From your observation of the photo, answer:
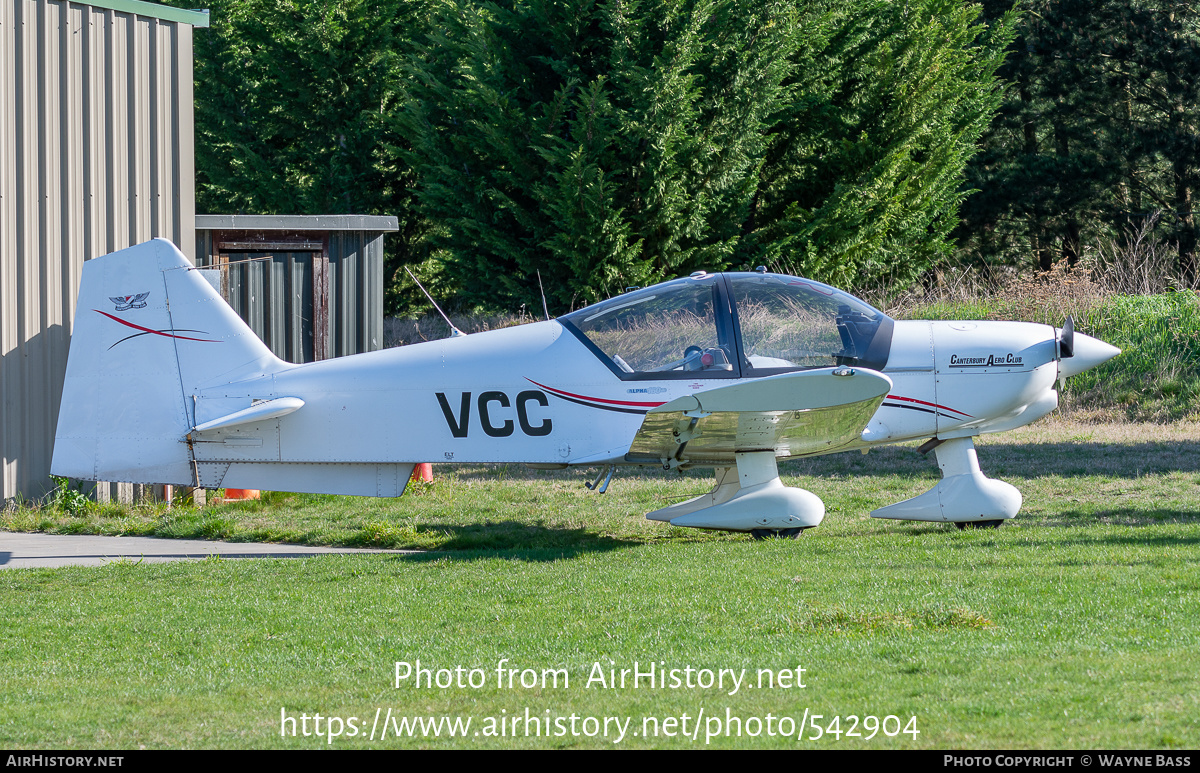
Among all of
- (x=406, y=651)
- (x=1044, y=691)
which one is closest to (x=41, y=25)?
(x=406, y=651)

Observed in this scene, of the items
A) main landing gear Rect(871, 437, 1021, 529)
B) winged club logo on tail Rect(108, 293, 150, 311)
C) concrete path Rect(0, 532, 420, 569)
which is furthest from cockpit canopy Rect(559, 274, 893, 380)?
winged club logo on tail Rect(108, 293, 150, 311)

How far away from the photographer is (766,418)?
297 inches

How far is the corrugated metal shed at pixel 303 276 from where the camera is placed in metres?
10.9

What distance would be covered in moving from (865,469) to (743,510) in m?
4.04

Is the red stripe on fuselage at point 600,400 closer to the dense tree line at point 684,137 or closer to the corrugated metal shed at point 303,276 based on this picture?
the corrugated metal shed at point 303,276

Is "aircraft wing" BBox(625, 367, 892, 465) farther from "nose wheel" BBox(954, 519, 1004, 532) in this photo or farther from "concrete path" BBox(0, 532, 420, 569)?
"concrete path" BBox(0, 532, 420, 569)

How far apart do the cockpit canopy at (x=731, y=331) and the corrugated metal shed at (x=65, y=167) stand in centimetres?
522

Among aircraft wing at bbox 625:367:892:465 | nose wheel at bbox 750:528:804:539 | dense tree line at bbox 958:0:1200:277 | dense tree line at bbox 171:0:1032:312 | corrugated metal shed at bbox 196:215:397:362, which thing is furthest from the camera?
dense tree line at bbox 958:0:1200:277

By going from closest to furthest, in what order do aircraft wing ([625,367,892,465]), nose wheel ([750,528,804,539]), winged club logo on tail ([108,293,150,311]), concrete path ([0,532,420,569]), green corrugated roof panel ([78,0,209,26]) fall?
aircraft wing ([625,367,892,465])
concrete path ([0,532,420,569])
nose wheel ([750,528,804,539])
winged club logo on tail ([108,293,150,311])
green corrugated roof panel ([78,0,209,26])

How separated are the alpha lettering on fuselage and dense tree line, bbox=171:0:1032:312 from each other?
446 inches

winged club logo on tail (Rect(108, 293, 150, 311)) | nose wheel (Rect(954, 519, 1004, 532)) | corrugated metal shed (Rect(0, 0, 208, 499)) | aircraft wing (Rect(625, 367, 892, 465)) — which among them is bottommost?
nose wheel (Rect(954, 519, 1004, 532))

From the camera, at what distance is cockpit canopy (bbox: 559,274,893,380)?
7949mm

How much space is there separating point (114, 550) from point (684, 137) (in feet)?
44.7

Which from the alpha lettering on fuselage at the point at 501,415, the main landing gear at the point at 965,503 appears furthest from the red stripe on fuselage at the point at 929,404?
the alpha lettering on fuselage at the point at 501,415
